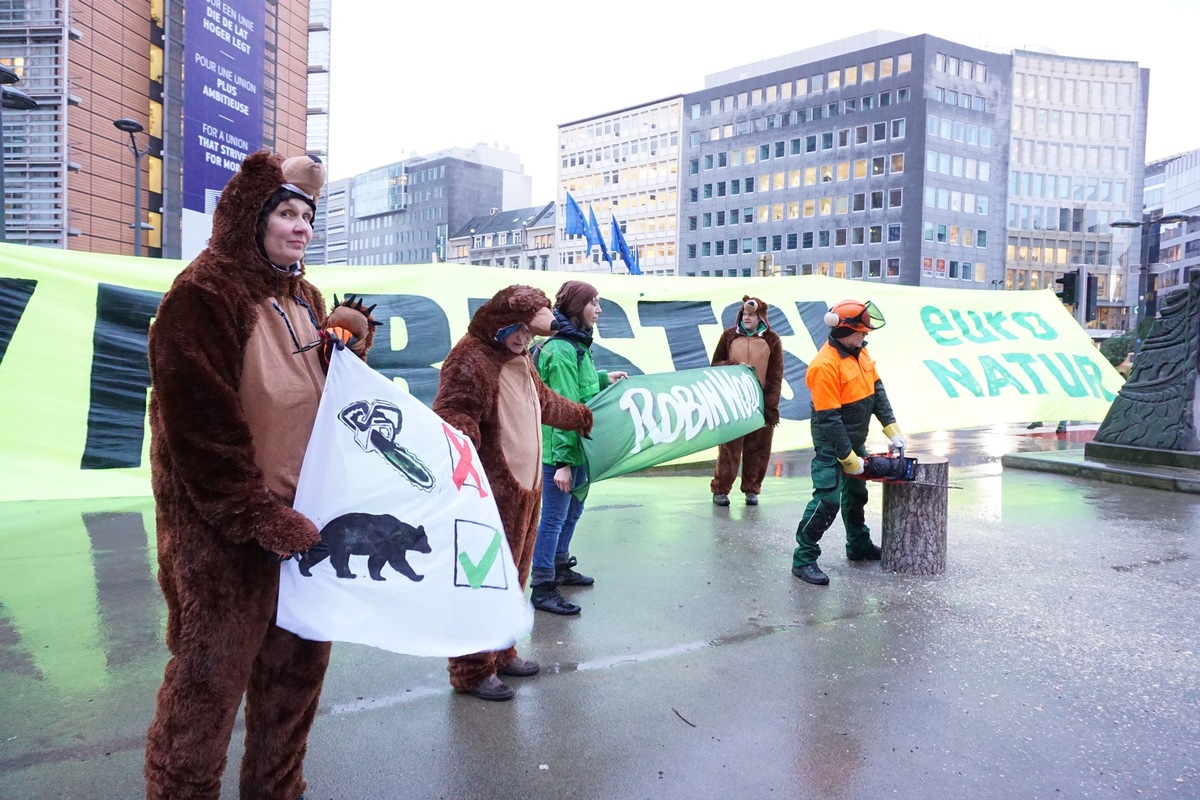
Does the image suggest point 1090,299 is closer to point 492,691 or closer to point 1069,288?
point 1069,288

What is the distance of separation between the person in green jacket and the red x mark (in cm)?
229

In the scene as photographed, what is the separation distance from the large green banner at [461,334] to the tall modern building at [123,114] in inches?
643

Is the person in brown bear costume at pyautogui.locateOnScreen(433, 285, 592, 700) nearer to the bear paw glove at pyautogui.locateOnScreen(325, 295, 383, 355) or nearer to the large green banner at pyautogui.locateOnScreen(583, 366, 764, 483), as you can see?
the bear paw glove at pyautogui.locateOnScreen(325, 295, 383, 355)

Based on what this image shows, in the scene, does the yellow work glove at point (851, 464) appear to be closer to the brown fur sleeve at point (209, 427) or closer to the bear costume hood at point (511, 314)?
the bear costume hood at point (511, 314)

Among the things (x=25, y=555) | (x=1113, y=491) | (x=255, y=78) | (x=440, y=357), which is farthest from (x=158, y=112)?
(x=1113, y=491)

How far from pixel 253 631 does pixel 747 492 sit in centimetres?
643

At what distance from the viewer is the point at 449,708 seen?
140 inches

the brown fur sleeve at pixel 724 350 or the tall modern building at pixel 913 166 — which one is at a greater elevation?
the tall modern building at pixel 913 166

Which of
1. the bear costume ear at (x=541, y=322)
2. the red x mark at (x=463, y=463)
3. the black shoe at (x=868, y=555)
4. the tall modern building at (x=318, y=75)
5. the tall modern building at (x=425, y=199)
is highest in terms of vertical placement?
the tall modern building at (x=425, y=199)

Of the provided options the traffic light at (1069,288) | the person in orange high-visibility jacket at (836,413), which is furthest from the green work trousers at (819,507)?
the traffic light at (1069,288)

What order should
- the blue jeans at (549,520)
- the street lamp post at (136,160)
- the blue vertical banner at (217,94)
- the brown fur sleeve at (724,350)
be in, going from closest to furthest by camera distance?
the blue jeans at (549,520) < the brown fur sleeve at (724,350) < the street lamp post at (136,160) < the blue vertical banner at (217,94)

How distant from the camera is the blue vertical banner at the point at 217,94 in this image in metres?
25.8

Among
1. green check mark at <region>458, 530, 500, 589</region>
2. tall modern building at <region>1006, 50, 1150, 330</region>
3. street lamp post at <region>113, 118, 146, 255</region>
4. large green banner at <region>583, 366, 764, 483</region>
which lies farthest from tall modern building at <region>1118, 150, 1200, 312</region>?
green check mark at <region>458, 530, 500, 589</region>

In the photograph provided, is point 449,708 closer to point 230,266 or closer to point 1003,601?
point 230,266
